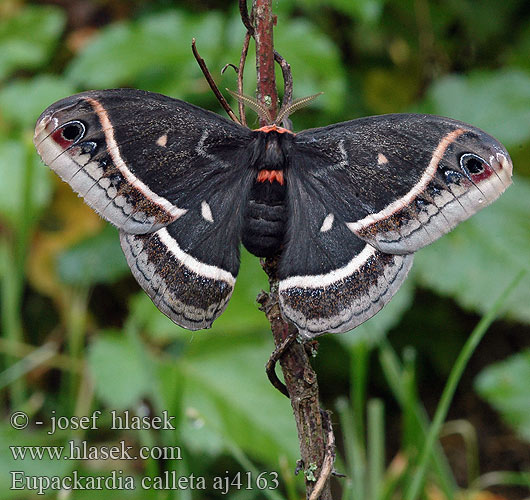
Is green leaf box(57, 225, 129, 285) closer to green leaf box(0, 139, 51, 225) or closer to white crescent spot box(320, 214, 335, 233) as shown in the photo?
green leaf box(0, 139, 51, 225)

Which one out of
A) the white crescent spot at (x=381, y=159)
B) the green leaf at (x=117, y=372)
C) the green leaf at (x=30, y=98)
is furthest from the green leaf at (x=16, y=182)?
the white crescent spot at (x=381, y=159)

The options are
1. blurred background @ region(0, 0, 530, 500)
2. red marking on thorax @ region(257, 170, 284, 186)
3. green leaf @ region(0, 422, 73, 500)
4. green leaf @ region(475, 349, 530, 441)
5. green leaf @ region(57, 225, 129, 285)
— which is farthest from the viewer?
green leaf @ region(57, 225, 129, 285)

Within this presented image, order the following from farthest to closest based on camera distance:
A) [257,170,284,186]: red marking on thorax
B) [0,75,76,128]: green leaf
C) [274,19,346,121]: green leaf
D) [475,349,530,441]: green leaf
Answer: [0,75,76,128]: green leaf < [274,19,346,121]: green leaf < [475,349,530,441]: green leaf < [257,170,284,186]: red marking on thorax

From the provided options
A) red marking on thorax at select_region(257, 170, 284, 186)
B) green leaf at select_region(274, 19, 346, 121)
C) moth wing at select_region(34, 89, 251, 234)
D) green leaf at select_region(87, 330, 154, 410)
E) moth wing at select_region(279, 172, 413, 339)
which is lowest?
moth wing at select_region(279, 172, 413, 339)

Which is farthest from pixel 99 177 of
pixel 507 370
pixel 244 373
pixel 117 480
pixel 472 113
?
pixel 472 113

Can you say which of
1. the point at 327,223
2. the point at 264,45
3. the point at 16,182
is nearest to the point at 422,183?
the point at 327,223

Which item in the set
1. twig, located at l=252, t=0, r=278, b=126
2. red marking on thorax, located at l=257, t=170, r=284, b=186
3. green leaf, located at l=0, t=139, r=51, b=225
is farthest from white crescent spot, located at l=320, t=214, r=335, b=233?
green leaf, located at l=0, t=139, r=51, b=225

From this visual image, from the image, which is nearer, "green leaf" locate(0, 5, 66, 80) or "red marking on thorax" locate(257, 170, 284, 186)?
"red marking on thorax" locate(257, 170, 284, 186)

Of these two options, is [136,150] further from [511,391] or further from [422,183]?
[511,391]
